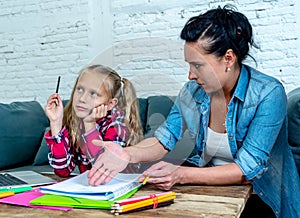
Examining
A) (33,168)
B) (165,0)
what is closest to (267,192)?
(33,168)

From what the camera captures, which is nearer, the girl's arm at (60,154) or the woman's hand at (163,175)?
the woman's hand at (163,175)

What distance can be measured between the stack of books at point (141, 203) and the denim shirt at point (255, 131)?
0.91 ft

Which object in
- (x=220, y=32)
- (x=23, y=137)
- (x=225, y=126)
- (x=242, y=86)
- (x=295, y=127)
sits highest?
(x=220, y=32)

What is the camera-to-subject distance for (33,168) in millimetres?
2148

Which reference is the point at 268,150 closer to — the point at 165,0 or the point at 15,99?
the point at 165,0

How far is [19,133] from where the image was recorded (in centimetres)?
227

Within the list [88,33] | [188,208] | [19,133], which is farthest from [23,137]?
[188,208]

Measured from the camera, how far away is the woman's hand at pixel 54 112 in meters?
1.24

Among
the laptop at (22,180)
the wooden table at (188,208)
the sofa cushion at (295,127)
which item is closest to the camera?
the wooden table at (188,208)

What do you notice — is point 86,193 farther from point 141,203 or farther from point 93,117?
point 93,117

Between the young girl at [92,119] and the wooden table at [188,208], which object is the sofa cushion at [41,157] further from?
the wooden table at [188,208]

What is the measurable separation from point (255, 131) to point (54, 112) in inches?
24.9

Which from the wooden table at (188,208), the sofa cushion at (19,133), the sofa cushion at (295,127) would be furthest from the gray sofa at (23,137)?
the wooden table at (188,208)

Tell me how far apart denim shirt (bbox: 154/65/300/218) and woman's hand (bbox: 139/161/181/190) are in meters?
0.16
